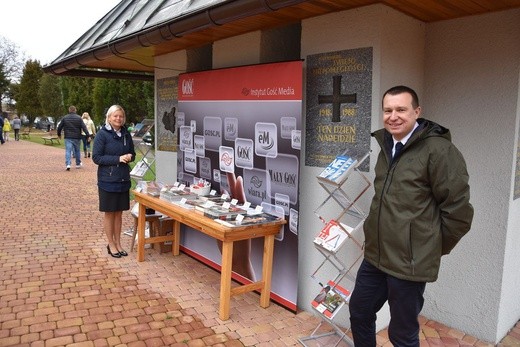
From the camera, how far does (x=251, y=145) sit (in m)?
4.52

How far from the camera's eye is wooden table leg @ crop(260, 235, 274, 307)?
4145 millimetres

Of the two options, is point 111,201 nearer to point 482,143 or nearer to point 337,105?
point 337,105

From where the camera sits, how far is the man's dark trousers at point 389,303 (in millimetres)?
2576

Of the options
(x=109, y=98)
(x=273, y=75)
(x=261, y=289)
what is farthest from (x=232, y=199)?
(x=109, y=98)

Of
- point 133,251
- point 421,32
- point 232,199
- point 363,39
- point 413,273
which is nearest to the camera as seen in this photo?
point 413,273

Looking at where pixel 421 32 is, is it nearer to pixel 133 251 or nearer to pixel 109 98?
pixel 133 251

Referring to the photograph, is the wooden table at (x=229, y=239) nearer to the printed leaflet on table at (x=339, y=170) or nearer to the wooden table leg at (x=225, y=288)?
the wooden table leg at (x=225, y=288)

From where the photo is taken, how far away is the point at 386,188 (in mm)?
2635

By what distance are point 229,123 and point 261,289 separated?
181cm

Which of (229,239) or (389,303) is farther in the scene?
(229,239)

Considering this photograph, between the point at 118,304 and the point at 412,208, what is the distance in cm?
304

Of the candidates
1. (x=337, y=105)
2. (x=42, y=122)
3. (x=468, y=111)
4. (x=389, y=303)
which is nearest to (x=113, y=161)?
(x=337, y=105)

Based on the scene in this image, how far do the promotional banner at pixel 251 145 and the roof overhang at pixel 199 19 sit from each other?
0.42 meters

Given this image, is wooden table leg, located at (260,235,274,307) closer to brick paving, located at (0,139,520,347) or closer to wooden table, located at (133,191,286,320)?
wooden table, located at (133,191,286,320)
